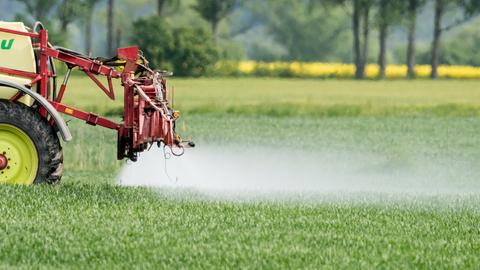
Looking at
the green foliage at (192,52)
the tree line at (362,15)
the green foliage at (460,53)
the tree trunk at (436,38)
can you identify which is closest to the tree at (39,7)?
the tree line at (362,15)

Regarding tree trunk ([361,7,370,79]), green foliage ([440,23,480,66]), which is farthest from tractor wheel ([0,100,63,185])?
green foliage ([440,23,480,66])

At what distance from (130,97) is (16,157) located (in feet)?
4.94

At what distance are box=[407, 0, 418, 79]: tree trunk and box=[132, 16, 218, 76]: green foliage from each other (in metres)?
17.3

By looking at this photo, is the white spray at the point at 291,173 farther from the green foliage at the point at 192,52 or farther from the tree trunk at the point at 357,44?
the tree trunk at the point at 357,44

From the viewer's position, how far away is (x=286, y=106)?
4300cm

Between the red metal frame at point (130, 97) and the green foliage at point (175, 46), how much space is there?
45389 mm

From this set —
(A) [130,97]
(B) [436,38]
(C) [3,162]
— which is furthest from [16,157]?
(B) [436,38]

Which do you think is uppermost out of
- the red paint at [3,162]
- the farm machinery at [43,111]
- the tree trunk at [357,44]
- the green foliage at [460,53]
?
the farm machinery at [43,111]

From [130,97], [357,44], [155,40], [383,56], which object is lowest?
[383,56]

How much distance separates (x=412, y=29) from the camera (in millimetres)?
81500

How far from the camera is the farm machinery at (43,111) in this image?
14.1m

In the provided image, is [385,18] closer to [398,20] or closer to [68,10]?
[398,20]

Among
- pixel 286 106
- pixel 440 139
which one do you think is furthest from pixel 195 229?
pixel 286 106

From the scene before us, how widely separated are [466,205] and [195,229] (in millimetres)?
4548
